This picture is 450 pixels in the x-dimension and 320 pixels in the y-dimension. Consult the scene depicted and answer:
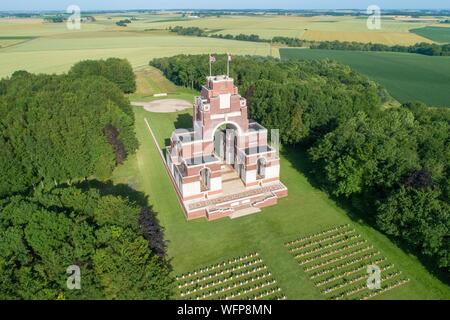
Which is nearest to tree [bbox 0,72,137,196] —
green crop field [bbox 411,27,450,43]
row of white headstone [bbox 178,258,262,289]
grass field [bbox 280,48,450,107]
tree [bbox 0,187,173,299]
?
tree [bbox 0,187,173,299]

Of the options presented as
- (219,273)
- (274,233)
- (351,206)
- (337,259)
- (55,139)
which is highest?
(55,139)

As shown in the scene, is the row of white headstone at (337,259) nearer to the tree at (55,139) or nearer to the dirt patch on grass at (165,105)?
the tree at (55,139)

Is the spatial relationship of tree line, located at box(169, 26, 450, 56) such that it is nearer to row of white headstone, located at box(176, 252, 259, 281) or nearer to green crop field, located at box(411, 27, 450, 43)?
green crop field, located at box(411, 27, 450, 43)

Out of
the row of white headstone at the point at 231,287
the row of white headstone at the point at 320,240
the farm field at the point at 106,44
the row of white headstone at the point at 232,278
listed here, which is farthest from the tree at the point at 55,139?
the farm field at the point at 106,44

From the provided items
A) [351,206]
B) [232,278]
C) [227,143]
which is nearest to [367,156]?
[351,206]

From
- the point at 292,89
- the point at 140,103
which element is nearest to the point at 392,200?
the point at 292,89

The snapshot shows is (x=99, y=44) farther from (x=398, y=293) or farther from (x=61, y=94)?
(x=398, y=293)

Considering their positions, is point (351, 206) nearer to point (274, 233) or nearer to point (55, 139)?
point (274, 233)
